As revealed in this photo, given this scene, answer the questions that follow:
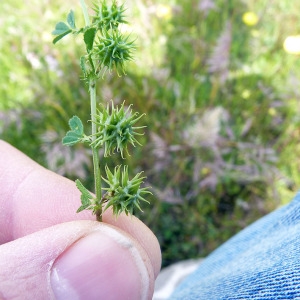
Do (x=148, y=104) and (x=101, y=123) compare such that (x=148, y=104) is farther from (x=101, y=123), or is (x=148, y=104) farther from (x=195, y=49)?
(x=101, y=123)

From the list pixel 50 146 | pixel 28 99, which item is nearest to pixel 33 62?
pixel 28 99

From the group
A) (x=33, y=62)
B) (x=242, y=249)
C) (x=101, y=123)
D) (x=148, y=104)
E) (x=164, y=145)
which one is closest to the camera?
(x=101, y=123)

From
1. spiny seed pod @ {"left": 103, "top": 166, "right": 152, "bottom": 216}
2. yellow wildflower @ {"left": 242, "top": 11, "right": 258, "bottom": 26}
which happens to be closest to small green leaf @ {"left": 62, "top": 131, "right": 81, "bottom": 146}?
spiny seed pod @ {"left": 103, "top": 166, "right": 152, "bottom": 216}

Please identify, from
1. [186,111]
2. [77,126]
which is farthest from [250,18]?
[77,126]

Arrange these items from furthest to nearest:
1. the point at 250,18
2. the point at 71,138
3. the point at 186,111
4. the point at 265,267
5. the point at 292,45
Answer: the point at 250,18 < the point at 292,45 < the point at 186,111 < the point at 265,267 < the point at 71,138

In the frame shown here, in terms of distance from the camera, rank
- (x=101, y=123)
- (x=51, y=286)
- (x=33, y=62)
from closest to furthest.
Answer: (x=101, y=123) < (x=51, y=286) < (x=33, y=62)

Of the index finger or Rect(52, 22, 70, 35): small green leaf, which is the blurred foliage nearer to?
the index finger

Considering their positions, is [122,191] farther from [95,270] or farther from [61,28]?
[61,28]

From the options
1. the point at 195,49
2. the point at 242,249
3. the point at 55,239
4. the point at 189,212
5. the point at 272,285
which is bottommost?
the point at 189,212
